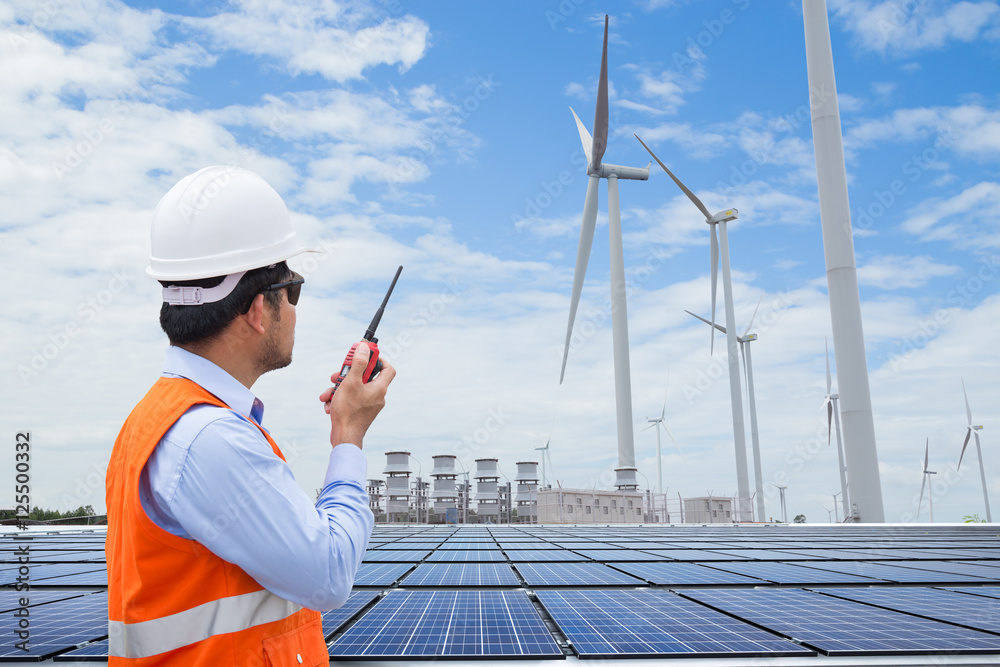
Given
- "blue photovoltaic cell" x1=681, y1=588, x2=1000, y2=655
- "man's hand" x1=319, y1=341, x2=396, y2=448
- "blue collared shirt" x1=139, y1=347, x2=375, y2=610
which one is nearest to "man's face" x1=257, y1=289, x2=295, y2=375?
"man's hand" x1=319, y1=341, x2=396, y2=448

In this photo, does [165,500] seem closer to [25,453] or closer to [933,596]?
[25,453]

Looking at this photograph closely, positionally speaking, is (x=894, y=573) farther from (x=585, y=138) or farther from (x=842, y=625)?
(x=585, y=138)

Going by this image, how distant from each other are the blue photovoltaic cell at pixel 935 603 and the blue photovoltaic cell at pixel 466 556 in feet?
12.8

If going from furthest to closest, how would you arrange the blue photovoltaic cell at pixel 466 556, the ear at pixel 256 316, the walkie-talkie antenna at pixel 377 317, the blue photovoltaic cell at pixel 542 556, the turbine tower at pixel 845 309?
the turbine tower at pixel 845 309 → the blue photovoltaic cell at pixel 542 556 → the blue photovoltaic cell at pixel 466 556 → the walkie-talkie antenna at pixel 377 317 → the ear at pixel 256 316

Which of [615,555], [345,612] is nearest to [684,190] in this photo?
[615,555]

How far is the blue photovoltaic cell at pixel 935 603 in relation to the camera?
4580 millimetres

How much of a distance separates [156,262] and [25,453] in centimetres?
260

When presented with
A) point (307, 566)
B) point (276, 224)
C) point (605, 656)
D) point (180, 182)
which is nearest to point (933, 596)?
point (605, 656)

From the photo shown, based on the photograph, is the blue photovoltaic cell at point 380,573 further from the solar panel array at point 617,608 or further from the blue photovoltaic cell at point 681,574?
the blue photovoltaic cell at point 681,574

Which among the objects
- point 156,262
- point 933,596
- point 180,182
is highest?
point 180,182

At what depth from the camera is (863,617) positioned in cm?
468

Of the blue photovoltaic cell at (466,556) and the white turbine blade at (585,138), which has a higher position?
the white turbine blade at (585,138)

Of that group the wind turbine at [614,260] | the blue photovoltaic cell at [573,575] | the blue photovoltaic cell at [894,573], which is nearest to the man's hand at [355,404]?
the blue photovoltaic cell at [573,575]

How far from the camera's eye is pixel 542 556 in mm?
8570
